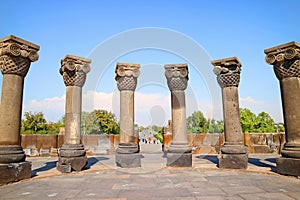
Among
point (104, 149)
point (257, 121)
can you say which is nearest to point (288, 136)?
point (104, 149)

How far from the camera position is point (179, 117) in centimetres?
952

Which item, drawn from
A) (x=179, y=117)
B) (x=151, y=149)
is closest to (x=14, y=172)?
(x=179, y=117)

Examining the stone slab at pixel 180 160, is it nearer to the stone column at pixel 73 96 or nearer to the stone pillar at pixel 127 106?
the stone pillar at pixel 127 106

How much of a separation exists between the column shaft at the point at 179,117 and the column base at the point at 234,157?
170 cm

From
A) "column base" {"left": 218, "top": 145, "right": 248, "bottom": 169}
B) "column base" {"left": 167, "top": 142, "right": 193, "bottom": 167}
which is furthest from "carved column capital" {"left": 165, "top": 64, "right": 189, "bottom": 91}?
"column base" {"left": 218, "top": 145, "right": 248, "bottom": 169}

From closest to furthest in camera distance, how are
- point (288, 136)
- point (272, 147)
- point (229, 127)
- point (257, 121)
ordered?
1. point (288, 136)
2. point (229, 127)
3. point (272, 147)
4. point (257, 121)

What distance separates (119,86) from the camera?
31.5 ft

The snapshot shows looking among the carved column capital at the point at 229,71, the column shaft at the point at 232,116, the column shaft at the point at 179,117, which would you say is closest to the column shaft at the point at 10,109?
the column shaft at the point at 179,117

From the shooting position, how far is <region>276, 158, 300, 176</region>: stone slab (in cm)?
663

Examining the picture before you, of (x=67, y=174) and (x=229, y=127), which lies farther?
(x=229, y=127)

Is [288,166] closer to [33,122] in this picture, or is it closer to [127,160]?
[127,160]

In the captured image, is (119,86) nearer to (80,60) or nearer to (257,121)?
(80,60)

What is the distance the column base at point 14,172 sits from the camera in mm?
6040

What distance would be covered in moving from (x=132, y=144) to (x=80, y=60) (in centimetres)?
410
